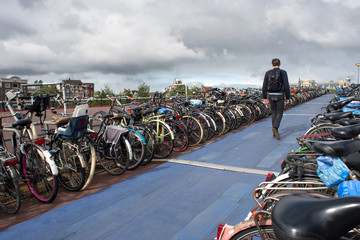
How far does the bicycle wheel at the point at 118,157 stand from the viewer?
3680mm

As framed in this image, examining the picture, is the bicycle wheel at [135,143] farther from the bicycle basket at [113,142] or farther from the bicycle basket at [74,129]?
the bicycle basket at [74,129]

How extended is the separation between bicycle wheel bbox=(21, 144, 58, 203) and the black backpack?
451cm

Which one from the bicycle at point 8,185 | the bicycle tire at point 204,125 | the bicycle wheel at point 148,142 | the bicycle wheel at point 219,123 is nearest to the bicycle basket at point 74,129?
the bicycle at point 8,185

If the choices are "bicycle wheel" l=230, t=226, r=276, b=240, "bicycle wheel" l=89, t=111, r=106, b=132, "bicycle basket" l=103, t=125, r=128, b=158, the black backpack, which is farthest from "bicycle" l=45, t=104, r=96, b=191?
the black backpack

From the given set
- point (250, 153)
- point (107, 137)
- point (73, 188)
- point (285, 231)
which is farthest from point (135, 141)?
point (285, 231)

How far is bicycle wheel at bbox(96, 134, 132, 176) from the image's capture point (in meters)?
3.68

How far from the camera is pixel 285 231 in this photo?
34.4 inches

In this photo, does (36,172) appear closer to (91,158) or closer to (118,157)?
(91,158)

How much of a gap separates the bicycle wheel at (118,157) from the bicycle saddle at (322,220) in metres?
2.95

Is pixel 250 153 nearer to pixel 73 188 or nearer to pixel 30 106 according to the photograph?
pixel 73 188

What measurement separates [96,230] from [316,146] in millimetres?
2034

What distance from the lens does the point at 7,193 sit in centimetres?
285

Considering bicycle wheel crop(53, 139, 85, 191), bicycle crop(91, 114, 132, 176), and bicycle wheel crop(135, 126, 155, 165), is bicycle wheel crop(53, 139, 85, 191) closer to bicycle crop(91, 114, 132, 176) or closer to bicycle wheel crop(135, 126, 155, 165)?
bicycle crop(91, 114, 132, 176)

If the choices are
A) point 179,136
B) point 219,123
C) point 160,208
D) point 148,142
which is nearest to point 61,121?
point 148,142
